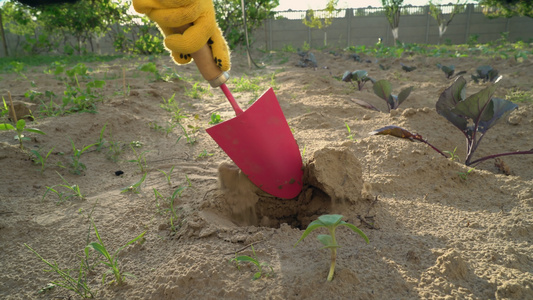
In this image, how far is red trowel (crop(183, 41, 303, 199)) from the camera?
158 centimetres

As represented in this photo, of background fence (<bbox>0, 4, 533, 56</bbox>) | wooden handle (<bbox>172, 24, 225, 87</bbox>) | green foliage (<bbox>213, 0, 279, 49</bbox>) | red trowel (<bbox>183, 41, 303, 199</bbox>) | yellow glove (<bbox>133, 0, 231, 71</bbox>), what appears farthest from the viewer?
background fence (<bbox>0, 4, 533, 56</bbox>)

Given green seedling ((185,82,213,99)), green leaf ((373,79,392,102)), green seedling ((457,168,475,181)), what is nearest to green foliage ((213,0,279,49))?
green seedling ((185,82,213,99))

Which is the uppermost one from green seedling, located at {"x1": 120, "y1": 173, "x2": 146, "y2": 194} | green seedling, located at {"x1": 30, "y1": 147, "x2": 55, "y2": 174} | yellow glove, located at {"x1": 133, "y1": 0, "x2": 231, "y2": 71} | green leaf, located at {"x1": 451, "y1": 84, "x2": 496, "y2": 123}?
yellow glove, located at {"x1": 133, "y1": 0, "x2": 231, "y2": 71}

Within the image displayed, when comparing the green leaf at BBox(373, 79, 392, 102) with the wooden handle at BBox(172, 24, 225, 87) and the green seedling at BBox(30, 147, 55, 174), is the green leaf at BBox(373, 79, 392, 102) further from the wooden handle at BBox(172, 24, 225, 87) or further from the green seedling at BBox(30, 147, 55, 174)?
the green seedling at BBox(30, 147, 55, 174)

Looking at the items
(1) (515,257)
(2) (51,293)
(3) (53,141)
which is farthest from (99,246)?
(3) (53,141)

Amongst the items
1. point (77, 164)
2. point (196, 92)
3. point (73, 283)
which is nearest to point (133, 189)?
point (77, 164)

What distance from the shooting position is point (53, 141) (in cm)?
217

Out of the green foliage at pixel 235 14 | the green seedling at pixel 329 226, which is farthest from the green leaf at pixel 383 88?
the green foliage at pixel 235 14

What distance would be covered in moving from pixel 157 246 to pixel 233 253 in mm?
320

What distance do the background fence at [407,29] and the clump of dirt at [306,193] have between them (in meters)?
15.5

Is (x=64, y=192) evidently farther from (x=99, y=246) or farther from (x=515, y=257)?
(x=515, y=257)

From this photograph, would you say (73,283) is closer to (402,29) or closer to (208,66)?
(208,66)

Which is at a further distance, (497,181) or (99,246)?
(497,181)

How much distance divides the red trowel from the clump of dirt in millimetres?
61
